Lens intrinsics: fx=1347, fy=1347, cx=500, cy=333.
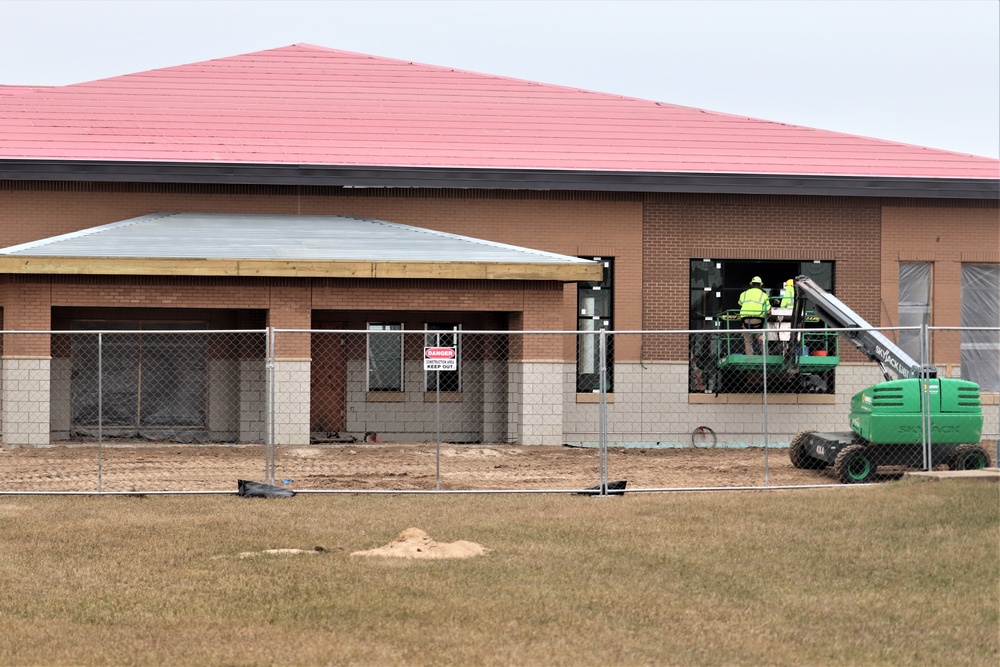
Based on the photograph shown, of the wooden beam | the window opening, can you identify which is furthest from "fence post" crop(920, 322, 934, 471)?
the window opening

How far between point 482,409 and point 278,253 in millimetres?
5343

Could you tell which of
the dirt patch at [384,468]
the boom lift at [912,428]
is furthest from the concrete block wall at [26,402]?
the boom lift at [912,428]

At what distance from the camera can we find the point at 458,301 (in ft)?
87.4

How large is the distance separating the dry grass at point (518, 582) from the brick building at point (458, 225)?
914 centimetres

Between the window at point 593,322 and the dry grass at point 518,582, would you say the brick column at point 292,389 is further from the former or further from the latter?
the dry grass at point 518,582

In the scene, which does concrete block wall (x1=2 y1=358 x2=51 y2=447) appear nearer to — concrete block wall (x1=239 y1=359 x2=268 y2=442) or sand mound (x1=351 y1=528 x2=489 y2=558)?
concrete block wall (x1=239 y1=359 x2=268 y2=442)

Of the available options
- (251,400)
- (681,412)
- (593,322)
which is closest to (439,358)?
(251,400)

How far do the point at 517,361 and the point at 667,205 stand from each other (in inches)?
222

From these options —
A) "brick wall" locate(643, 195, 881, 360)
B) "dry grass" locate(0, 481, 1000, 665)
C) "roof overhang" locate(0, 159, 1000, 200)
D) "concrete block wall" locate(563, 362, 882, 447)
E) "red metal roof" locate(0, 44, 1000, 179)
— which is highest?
"red metal roof" locate(0, 44, 1000, 179)

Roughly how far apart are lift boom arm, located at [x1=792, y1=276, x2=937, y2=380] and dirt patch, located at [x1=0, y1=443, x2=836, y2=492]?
6.86 ft

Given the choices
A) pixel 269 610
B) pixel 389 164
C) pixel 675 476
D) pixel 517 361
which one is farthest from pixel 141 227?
pixel 269 610

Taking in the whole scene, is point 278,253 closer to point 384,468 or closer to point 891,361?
point 384,468

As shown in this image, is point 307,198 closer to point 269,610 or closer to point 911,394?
point 911,394

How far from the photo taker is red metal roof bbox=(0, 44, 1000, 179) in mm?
29344
